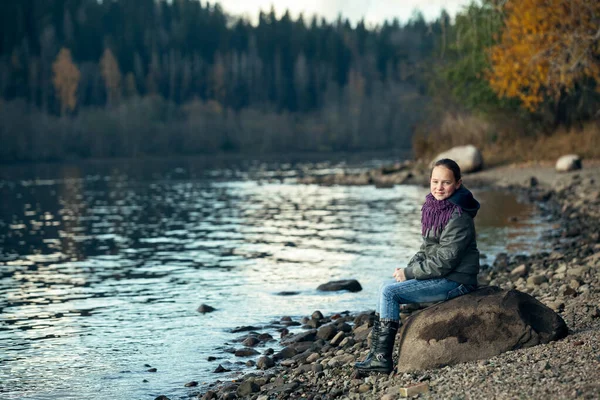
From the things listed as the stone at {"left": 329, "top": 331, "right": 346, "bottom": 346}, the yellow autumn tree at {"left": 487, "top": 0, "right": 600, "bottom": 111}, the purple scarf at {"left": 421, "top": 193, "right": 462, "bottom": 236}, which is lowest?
the stone at {"left": 329, "top": 331, "right": 346, "bottom": 346}

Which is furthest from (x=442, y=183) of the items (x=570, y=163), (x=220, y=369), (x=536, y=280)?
(x=570, y=163)

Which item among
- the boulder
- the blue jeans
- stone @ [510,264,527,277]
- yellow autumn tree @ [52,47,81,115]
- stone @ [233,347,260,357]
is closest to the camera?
the blue jeans

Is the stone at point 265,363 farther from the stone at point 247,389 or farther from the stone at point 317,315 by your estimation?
the stone at point 317,315

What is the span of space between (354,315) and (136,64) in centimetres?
11301

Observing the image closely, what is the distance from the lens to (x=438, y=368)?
7.38 metres

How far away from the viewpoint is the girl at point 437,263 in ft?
24.5

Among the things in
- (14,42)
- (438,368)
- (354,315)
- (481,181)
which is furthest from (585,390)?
(14,42)

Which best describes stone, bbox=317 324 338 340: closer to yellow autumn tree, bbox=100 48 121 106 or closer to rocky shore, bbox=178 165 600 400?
rocky shore, bbox=178 165 600 400

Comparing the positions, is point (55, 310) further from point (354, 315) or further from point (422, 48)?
point (422, 48)

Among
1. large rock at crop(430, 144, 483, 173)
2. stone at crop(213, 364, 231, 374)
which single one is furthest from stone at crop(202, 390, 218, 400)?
large rock at crop(430, 144, 483, 173)

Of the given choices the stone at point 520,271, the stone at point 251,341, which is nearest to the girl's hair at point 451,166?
the stone at point 251,341

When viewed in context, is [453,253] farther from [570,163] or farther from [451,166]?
[570,163]

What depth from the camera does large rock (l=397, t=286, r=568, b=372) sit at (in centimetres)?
739

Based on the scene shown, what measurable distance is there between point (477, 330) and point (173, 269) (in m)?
10.9
